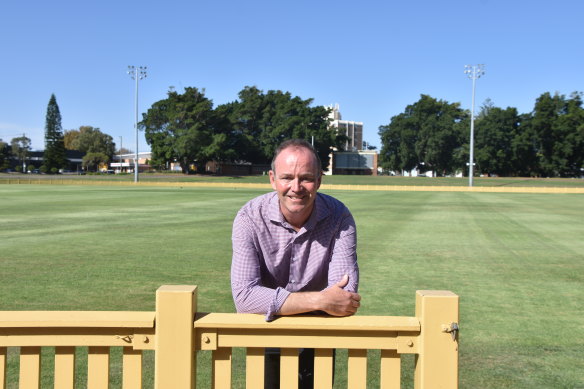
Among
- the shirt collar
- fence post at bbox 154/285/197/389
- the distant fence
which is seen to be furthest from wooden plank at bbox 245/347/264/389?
the distant fence

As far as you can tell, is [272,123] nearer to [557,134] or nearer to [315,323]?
[557,134]

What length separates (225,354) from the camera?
2.31 metres

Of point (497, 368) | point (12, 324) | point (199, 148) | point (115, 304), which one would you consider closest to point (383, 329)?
point (12, 324)

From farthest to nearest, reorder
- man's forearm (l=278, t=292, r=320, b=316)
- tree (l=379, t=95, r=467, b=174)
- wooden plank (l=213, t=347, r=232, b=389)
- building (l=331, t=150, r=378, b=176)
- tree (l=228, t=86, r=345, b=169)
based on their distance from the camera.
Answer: building (l=331, t=150, r=378, b=176) → tree (l=228, t=86, r=345, b=169) → tree (l=379, t=95, r=467, b=174) → man's forearm (l=278, t=292, r=320, b=316) → wooden plank (l=213, t=347, r=232, b=389)

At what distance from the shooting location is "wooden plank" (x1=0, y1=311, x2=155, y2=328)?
2201 mm

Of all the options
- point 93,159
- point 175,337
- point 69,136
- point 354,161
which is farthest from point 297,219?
point 69,136

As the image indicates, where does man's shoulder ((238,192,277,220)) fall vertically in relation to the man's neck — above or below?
above

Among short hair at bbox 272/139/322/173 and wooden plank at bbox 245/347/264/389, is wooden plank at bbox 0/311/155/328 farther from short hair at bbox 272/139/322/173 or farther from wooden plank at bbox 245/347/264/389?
short hair at bbox 272/139/322/173

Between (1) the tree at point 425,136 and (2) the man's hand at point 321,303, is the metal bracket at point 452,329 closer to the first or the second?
(2) the man's hand at point 321,303

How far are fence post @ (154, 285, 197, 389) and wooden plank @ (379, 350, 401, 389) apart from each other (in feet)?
2.73

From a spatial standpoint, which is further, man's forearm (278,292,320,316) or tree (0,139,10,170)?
tree (0,139,10,170)

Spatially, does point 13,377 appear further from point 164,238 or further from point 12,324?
point 164,238

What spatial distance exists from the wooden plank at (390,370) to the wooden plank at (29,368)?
1.51 metres

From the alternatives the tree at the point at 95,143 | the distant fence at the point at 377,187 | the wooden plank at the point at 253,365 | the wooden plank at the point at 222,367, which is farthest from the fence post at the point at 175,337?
the tree at the point at 95,143
